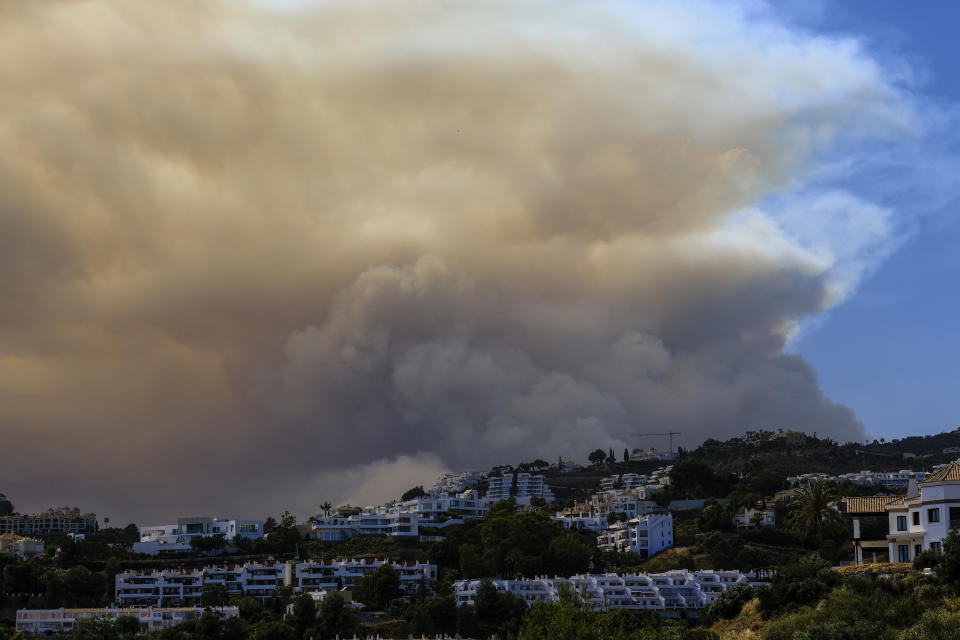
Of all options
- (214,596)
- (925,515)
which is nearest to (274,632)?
(214,596)

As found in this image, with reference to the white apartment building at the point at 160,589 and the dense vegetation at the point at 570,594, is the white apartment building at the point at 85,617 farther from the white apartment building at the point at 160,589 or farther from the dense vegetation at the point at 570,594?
the white apartment building at the point at 160,589

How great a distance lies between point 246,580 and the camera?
563 feet

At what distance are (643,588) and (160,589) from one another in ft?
215

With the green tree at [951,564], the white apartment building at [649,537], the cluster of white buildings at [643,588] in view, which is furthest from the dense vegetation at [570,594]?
the cluster of white buildings at [643,588]

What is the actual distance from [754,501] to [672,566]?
34.1m

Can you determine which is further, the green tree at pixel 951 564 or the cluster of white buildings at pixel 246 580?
the cluster of white buildings at pixel 246 580

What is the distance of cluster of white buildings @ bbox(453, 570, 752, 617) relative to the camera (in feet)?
472

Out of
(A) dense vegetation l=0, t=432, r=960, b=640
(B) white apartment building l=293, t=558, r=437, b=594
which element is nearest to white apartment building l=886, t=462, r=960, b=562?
(A) dense vegetation l=0, t=432, r=960, b=640

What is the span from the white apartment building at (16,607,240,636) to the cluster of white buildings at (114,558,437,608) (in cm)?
1762

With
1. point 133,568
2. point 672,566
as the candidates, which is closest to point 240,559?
point 133,568

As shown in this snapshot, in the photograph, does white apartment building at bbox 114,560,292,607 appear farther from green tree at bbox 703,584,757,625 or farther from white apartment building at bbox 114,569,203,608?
green tree at bbox 703,584,757,625

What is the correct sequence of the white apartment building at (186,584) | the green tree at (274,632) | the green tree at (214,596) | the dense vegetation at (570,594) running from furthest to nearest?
1. the white apartment building at (186,584)
2. the green tree at (214,596)
3. the green tree at (274,632)
4. the dense vegetation at (570,594)

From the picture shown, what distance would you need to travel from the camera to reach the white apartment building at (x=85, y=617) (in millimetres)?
141750

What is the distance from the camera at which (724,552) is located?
166125mm
